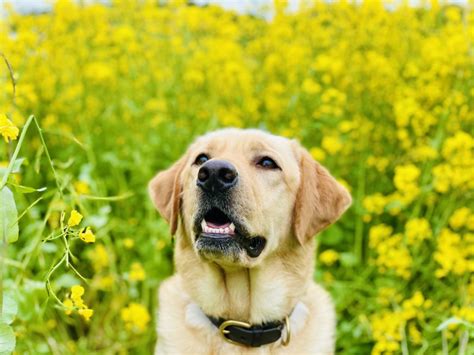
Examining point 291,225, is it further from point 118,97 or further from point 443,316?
point 118,97

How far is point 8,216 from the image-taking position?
6.07ft

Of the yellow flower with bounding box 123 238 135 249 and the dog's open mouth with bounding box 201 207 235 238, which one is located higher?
the dog's open mouth with bounding box 201 207 235 238

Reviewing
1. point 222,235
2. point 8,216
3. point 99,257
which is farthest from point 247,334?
point 99,257

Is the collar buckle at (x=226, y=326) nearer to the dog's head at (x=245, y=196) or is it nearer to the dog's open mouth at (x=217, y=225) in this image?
the dog's head at (x=245, y=196)

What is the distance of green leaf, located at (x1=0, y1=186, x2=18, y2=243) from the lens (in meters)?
1.83

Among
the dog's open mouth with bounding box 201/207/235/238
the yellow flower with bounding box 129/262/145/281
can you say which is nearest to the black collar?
the dog's open mouth with bounding box 201/207/235/238

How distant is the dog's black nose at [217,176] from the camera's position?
8.88ft

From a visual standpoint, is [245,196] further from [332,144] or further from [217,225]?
[332,144]

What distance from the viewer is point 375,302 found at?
162 inches

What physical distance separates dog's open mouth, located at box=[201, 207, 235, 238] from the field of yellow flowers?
1.12 meters

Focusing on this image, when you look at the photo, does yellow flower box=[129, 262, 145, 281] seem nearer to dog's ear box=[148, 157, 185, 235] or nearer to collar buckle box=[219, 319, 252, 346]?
dog's ear box=[148, 157, 185, 235]

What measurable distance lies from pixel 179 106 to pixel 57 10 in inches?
51.1

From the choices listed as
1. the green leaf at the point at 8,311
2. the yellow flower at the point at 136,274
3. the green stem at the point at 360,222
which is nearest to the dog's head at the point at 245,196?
the yellow flower at the point at 136,274

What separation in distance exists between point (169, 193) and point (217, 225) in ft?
1.71
